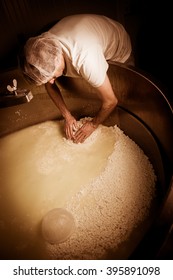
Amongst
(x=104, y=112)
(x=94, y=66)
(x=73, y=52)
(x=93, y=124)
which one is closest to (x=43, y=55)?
(x=73, y=52)

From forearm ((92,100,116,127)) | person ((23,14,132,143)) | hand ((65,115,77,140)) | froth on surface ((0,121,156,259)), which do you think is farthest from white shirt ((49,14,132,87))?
froth on surface ((0,121,156,259))

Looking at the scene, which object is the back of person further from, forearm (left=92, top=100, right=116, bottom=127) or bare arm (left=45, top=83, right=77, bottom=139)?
bare arm (left=45, top=83, right=77, bottom=139)

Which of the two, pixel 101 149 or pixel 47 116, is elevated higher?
pixel 47 116

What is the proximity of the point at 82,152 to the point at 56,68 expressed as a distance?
0.82 meters

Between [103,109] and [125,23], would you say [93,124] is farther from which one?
[125,23]

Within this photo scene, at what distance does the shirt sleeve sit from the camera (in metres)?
1.37

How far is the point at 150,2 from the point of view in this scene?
2500 millimetres

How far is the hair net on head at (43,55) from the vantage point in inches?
53.9

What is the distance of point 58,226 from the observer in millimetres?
1608

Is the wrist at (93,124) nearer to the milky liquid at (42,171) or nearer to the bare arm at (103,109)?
the bare arm at (103,109)

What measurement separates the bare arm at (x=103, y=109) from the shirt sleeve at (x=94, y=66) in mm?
69
